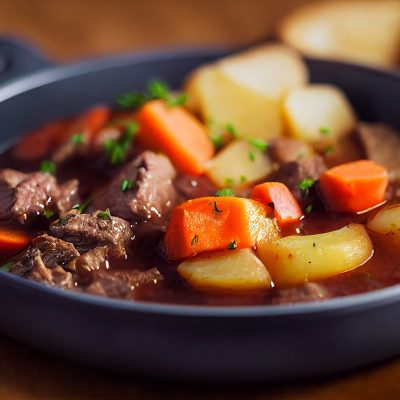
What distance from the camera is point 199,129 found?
3.79 metres

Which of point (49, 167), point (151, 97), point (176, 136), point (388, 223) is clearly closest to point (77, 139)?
point (49, 167)

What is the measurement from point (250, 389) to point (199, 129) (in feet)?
5.41

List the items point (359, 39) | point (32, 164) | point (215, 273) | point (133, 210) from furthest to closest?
point (359, 39) < point (32, 164) < point (133, 210) < point (215, 273)

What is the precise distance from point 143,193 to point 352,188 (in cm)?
89

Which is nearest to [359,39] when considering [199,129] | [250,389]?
[199,129]

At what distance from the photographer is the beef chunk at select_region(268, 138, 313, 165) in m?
3.48

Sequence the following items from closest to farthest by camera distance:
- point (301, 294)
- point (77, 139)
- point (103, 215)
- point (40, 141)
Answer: point (301, 294)
point (103, 215)
point (77, 139)
point (40, 141)

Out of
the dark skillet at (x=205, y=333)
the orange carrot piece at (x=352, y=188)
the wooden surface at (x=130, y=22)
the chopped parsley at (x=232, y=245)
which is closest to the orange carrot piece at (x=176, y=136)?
the orange carrot piece at (x=352, y=188)

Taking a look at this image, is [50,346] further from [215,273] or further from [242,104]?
[242,104]

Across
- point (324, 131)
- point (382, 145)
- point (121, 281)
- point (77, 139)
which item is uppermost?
point (77, 139)

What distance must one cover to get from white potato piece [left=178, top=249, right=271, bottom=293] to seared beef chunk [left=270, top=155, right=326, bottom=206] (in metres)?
0.51

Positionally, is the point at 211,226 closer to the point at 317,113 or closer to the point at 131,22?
the point at 317,113

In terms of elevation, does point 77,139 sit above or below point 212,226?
above

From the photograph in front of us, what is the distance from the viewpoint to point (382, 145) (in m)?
3.68
